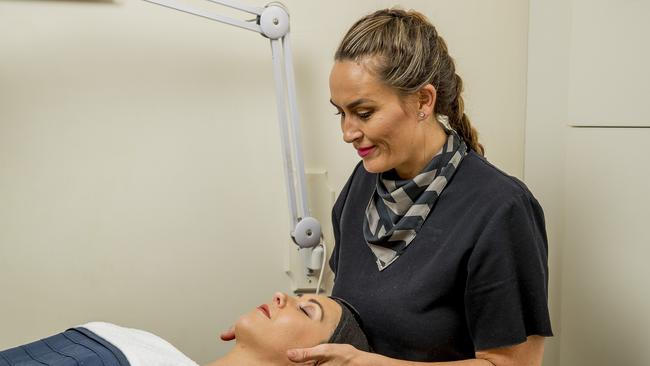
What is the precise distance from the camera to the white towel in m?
1.13

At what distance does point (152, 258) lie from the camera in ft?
5.43

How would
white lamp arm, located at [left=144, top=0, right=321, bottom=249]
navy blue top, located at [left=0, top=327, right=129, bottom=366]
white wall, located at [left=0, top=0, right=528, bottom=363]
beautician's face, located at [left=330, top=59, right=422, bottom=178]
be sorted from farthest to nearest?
white wall, located at [left=0, top=0, right=528, bottom=363]
white lamp arm, located at [left=144, top=0, right=321, bottom=249]
beautician's face, located at [left=330, top=59, right=422, bottom=178]
navy blue top, located at [left=0, top=327, right=129, bottom=366]

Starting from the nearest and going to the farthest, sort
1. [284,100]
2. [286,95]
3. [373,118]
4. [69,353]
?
[69,353] < [373,118] < [284,100] < [286,95]

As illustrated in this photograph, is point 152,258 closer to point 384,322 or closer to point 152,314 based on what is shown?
point 152,314

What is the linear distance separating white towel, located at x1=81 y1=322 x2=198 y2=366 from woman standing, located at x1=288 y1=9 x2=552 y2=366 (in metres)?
0.21

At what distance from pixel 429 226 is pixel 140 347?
0.56 m

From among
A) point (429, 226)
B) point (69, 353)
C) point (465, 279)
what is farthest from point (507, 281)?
point (69, 353)

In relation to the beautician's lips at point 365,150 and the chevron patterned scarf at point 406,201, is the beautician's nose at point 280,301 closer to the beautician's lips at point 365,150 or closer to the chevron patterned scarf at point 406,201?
the chevron patterned scarf at point 406,201

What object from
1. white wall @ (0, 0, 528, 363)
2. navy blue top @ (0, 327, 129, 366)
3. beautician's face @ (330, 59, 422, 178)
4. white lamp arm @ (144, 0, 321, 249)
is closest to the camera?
navy blue top @ (0, 327, 129, 366)

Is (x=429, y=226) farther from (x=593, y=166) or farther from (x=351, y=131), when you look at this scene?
(x=593, y=166)

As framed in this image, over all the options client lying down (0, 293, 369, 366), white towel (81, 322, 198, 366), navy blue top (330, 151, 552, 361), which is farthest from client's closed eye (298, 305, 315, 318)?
white towel (81, 322, 198, 366)

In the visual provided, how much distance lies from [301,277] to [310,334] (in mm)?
451

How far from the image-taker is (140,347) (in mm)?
1163

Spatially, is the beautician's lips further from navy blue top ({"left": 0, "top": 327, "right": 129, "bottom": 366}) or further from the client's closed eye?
navy blue top ({"left": 0, "top": 327, "right": 129, "bottom": 366})
